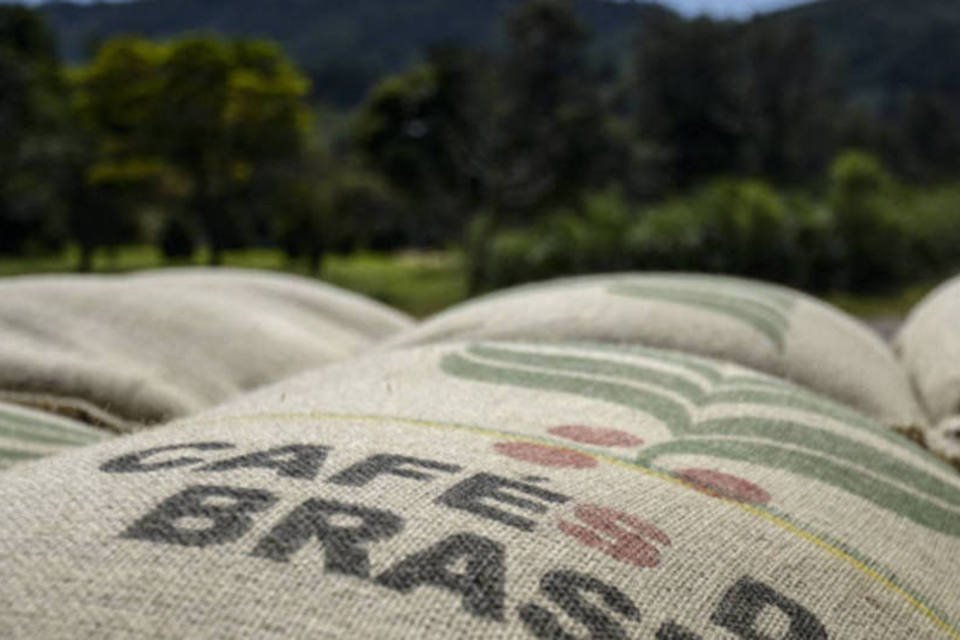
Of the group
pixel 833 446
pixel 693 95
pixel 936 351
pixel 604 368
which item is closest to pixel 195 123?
pixel 693 95

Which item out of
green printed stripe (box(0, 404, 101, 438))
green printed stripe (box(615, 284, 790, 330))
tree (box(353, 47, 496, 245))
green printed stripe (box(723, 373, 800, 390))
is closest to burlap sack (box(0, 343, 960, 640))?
green printed stripe (box(723, 373, 800, 390))

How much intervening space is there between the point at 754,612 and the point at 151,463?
41 cm

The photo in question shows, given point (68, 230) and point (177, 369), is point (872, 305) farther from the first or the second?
point (68, 230)

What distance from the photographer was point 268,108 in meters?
10.7

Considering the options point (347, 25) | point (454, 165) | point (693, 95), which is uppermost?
point (347, 25)

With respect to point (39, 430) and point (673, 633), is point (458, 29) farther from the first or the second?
point (673, 633)

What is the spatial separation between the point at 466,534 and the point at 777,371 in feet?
3.09

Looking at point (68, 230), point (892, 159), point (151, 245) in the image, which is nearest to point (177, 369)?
point (68, 230)

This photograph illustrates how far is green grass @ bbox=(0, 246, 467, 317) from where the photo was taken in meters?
8.37

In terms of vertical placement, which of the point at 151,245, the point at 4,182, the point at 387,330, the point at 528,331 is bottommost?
the point at 151,245

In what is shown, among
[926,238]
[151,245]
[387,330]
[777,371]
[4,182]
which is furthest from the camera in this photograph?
[151,245]

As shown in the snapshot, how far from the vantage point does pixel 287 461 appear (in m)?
Answer: 0.64

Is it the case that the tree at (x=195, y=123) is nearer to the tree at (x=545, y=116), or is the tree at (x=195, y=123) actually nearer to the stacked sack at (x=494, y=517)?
the tree at (x=545, y=116)

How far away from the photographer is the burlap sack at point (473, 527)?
1.61ft
